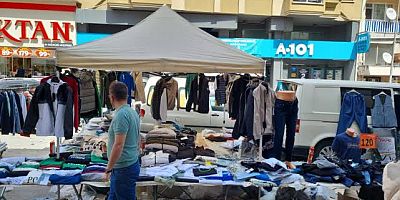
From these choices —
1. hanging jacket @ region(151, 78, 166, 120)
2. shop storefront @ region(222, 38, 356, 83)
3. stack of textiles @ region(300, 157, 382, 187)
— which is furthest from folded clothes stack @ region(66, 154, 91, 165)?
shop storefront @ region(222, 38, 356, 83)

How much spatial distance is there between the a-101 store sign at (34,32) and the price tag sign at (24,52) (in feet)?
1.00

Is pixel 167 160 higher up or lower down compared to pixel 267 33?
lower down

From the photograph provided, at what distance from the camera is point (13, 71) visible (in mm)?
21328

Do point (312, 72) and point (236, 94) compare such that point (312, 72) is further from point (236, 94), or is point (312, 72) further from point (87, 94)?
point (87, 94)

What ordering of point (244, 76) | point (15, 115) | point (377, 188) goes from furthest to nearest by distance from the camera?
point (244, 76)
point (15, 115)
point (377, 188)

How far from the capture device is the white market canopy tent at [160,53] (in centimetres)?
591

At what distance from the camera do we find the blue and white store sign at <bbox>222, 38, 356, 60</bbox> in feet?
71.0

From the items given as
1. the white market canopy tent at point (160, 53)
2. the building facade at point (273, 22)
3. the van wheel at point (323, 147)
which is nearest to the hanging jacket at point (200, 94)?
the white market canopy tent at point (160, 53)

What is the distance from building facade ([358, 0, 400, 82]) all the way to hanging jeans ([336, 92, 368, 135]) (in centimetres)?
1970

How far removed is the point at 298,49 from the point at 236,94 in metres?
15.5

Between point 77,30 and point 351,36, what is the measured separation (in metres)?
15.2

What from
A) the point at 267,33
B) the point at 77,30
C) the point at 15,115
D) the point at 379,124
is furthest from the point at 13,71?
the point at 379,124

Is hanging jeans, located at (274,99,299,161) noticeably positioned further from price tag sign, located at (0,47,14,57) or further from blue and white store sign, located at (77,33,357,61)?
price tag sign, located at (0,47,14,57)

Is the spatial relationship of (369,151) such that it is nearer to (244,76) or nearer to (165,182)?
(244,76)
